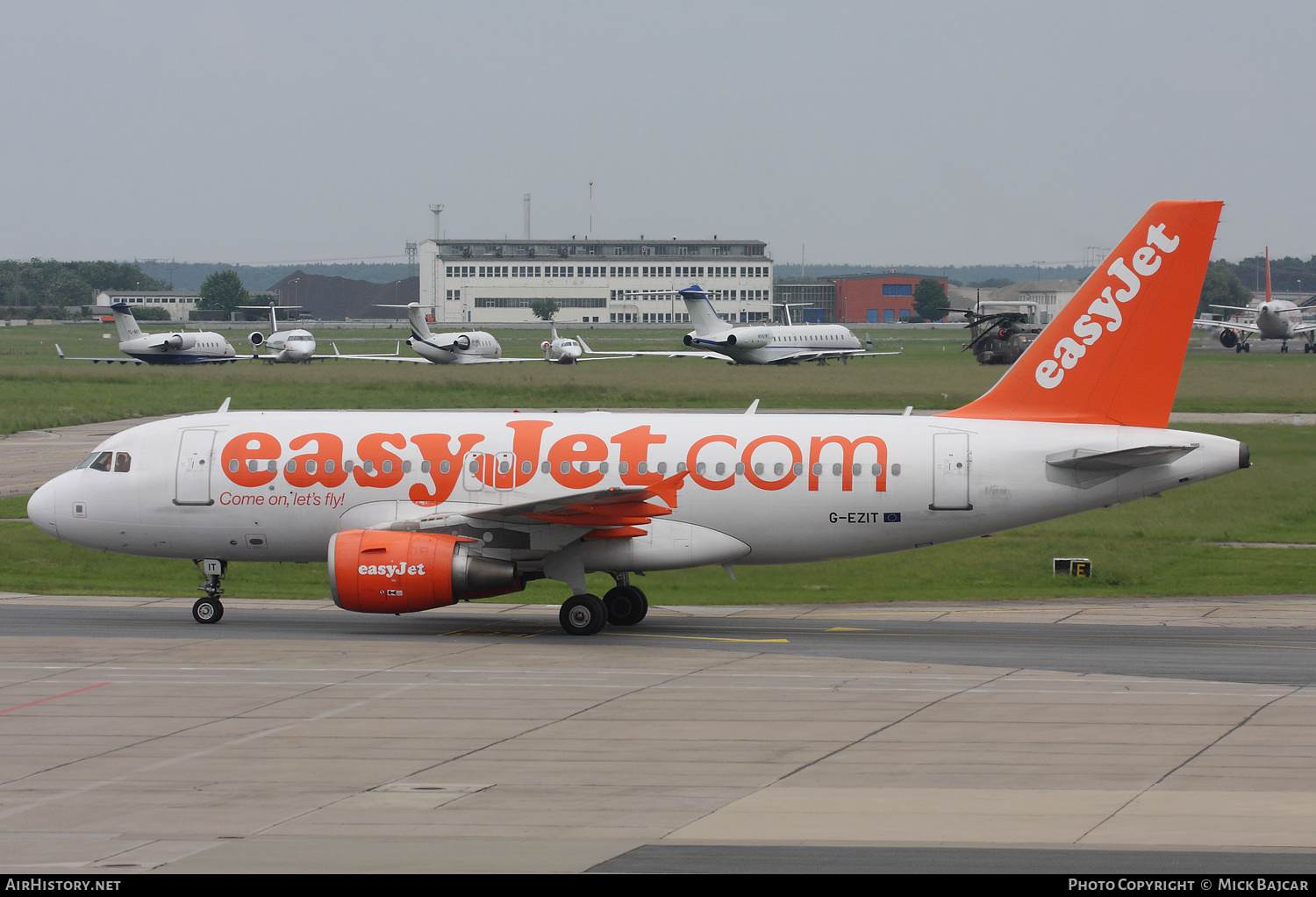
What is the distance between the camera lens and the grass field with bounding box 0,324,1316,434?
77500 mm

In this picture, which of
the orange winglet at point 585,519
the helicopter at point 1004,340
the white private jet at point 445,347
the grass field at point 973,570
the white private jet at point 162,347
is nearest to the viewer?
the orange winglet at point 585,519

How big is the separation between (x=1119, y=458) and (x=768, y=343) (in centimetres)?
9100

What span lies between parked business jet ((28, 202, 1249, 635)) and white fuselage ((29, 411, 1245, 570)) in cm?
4

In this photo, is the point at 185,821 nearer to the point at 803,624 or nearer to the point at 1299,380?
the point at 803,624

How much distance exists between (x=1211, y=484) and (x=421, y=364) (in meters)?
78.6

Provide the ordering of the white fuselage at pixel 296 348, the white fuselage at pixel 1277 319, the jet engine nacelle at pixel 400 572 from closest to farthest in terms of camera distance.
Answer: the jet engine nacelle at pixel 400 572
the white fuselage at pixel 296 348
the white fuselage at pixel 1277 319

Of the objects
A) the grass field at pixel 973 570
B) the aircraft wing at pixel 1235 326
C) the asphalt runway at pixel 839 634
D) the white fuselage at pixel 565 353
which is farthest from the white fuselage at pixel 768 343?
the asphalt runway at pixel 839 634

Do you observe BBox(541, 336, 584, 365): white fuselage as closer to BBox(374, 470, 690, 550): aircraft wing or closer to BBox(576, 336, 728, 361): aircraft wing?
BBox(576, 336, 728, 361): aircraft wing

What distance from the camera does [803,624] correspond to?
30.2 metres

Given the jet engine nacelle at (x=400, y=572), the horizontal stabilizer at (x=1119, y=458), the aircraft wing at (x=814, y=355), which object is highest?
the aircraft wing at (x=814, y=355)

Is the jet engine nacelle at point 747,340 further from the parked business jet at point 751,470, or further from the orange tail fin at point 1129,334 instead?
the orange tail fin at point 1129,334

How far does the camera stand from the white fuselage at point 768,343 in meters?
117

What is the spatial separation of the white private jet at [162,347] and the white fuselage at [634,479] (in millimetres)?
100672

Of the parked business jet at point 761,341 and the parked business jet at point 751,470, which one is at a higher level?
the parked business jet at point 761,341
